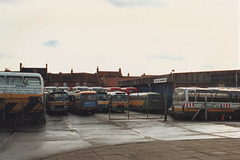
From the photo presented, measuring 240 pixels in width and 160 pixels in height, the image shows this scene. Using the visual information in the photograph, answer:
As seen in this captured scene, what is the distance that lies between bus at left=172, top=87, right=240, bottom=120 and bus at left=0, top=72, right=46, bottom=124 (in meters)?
12.1

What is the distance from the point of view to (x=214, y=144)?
13.2 meters

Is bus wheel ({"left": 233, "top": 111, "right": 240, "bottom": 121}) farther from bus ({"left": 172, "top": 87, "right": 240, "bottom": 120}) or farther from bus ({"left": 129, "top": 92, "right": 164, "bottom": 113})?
bus ({"left": 129, "top": 92, "right": 164, "bottom": 113})

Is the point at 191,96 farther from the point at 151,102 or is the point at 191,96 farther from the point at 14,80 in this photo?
the point at 14,80

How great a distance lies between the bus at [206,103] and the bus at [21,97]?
12.1 meters

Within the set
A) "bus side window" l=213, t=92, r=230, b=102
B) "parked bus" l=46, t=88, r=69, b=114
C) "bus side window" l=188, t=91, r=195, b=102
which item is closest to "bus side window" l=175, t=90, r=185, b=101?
"bus side window" l=188, t=91, r=195, b=102

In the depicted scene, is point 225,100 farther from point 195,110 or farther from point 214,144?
point 214,144

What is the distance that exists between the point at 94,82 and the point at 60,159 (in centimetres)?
10192

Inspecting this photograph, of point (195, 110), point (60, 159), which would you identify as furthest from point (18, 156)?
point (195, 110)

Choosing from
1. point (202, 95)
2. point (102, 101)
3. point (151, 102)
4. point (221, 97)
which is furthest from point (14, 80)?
point (221, 97)

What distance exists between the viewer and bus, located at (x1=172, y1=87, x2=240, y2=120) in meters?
26.9

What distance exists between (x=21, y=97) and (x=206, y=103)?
51.6ft

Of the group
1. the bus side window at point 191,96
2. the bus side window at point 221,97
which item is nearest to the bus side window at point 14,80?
the bus side window at point 191,96

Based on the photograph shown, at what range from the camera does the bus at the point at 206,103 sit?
2689 centimetres

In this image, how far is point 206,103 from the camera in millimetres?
27125
